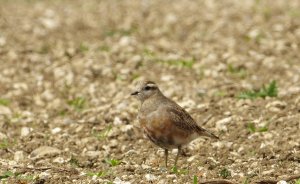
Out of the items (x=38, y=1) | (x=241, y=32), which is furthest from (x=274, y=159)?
(x=38, y=1)

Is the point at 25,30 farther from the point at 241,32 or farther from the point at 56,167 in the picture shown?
the point at 56,167

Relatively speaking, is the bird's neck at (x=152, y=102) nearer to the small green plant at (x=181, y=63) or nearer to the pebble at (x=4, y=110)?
the pebble at (x=4, y=110)

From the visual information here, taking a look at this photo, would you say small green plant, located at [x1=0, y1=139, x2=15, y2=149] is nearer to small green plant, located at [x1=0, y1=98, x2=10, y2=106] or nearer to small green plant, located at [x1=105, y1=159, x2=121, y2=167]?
small green plant, located at [x1=105, y1=159, x2=121, y2=167]

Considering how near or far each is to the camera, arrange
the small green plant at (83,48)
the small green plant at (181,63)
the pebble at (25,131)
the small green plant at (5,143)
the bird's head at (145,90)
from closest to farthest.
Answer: the bird's head at (145,90) < the small green plant at (5,143) < the pebble at (25,131) < the small green plant at (181,63) < the small green plant at (83,48)

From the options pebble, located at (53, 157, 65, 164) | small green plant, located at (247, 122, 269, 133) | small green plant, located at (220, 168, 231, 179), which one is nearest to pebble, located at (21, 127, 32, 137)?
pebble, located at (53, 157, 65, 164)

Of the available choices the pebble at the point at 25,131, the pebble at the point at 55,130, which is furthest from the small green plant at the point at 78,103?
the pebble at the point at 25,131

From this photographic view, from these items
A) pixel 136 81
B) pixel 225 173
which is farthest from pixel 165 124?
pixel 136 81

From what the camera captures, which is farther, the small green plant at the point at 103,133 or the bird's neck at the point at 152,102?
the small green plant at the point at 103,133

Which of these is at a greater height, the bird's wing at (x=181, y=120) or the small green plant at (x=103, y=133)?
the small green plant at (x=103, y=133)
